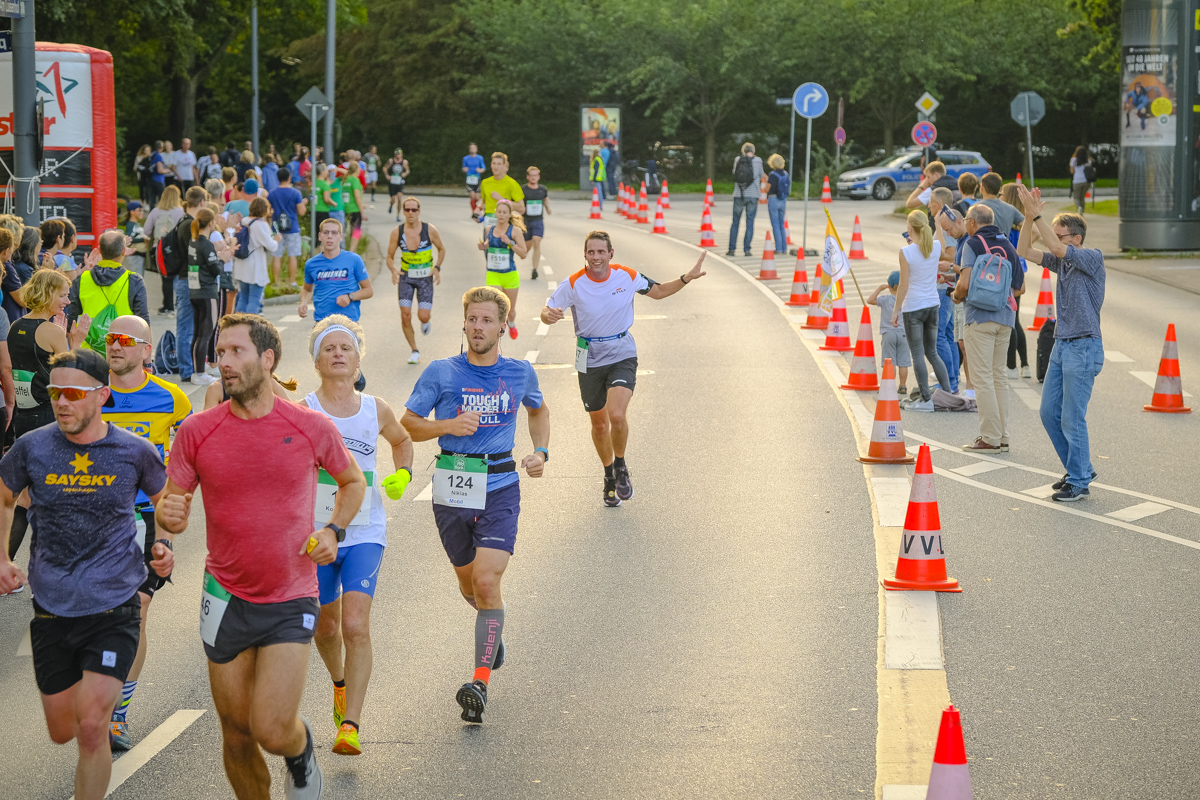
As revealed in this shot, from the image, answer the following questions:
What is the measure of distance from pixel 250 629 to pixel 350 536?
3.53 feet

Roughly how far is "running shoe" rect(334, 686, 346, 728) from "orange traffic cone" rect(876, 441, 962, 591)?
3526 mm

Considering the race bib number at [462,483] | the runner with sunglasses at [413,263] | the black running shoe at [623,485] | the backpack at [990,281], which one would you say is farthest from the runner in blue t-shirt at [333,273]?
the race bib number at [462,483]

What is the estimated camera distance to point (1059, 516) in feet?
33.1

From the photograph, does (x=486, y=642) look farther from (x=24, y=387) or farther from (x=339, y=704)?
(x=24, y=387)

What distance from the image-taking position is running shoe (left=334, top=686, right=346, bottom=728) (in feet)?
19.8

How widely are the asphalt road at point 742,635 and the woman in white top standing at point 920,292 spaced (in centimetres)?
66

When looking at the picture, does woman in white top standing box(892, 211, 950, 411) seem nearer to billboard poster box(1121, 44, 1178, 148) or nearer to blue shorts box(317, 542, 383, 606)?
blue shorts box(317, 542, 383, 606)

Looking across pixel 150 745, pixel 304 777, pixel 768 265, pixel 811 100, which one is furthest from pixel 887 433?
pixel 811 100

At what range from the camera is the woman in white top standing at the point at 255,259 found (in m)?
17.7

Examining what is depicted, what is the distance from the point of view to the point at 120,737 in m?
6.05

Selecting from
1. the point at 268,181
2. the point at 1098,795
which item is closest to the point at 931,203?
the point at 1098,795

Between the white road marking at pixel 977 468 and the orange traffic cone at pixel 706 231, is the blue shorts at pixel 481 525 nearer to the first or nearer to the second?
the white road marking at pixel 977 468

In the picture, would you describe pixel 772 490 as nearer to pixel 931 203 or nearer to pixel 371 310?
pixel 931 203

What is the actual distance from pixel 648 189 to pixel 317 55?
2020 centimetres
